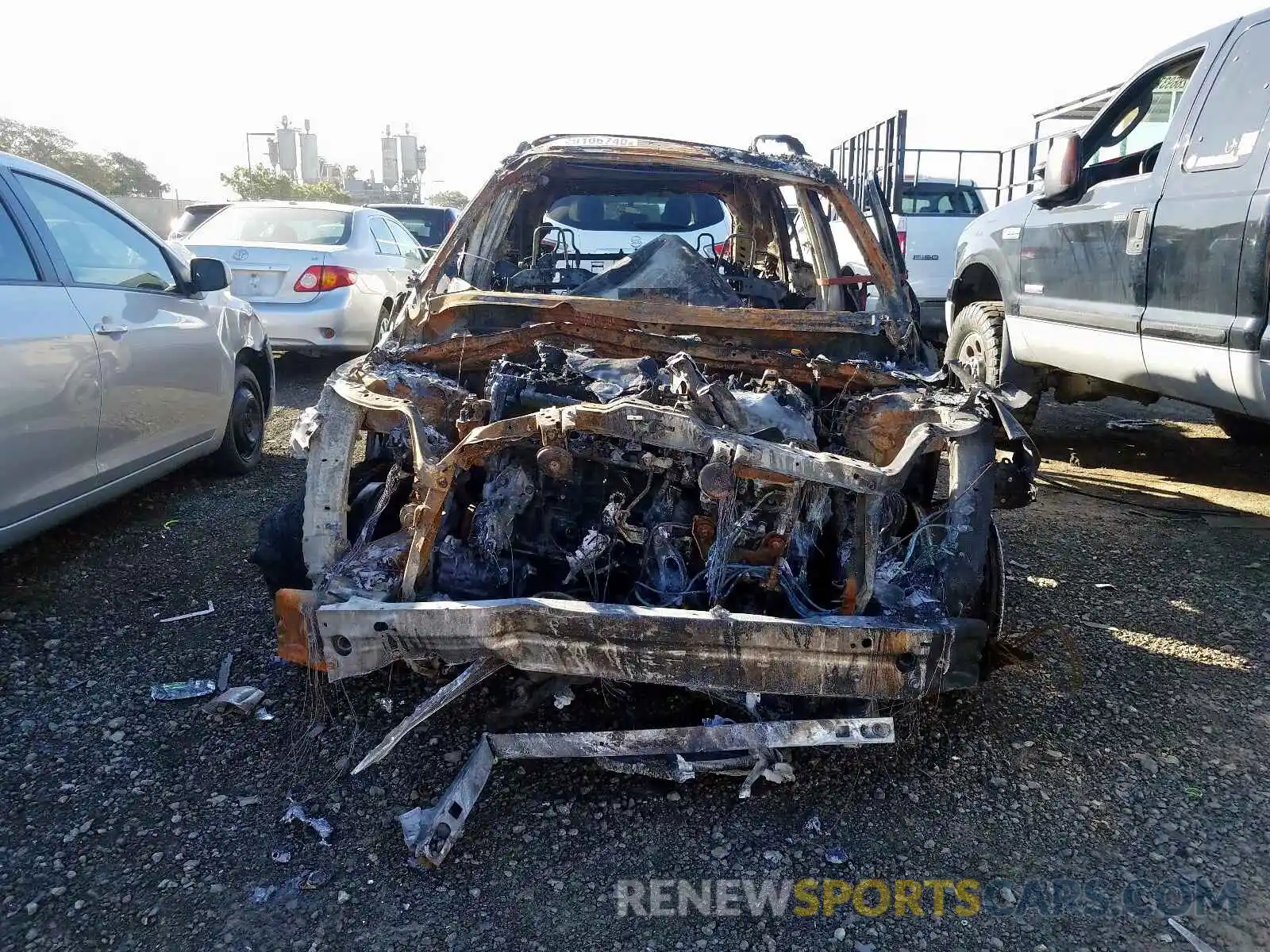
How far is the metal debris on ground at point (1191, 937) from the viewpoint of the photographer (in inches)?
78.1

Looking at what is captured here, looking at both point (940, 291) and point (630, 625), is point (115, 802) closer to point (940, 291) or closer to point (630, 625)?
point (630, 625)

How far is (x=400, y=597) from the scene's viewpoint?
247 cm

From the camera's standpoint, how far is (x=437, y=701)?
233 cm

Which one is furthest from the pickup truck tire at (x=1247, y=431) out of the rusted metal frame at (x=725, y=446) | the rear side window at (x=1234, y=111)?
the rusted metal frame at (x=725, y=446)

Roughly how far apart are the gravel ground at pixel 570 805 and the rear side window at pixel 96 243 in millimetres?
1384

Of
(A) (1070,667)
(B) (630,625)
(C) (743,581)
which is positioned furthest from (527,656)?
(A) (1070,667)

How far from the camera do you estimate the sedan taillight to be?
7.25 metres

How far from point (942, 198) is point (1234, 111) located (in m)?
7.91

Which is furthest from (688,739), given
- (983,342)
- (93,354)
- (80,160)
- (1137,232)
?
(80,160)

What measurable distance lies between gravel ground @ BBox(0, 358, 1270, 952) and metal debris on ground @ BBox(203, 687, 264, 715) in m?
0.04

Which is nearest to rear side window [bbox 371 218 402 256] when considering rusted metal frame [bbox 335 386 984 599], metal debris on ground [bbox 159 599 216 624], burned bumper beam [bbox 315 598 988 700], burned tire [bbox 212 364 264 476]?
burned tire [bbox 212 364 264 476]

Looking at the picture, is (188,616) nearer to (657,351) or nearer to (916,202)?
(657,351)

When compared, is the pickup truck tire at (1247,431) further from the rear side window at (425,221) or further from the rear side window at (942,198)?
the rear side window at (425,221)

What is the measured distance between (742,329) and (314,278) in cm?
493
